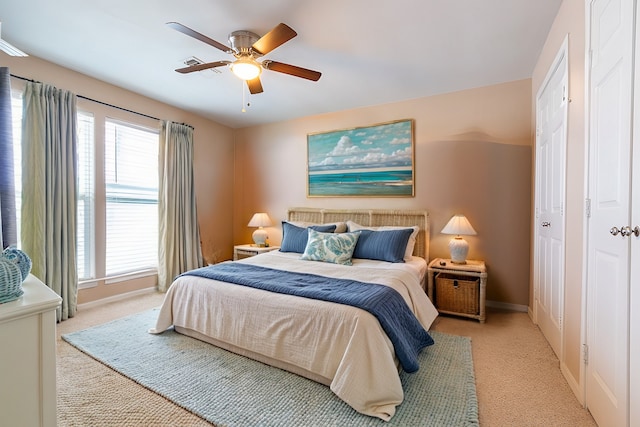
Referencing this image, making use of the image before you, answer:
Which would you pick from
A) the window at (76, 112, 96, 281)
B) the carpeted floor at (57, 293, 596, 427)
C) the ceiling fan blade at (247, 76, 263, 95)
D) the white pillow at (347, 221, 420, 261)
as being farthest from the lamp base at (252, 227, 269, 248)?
the carpeted floor at (57, 293, 596, 427)

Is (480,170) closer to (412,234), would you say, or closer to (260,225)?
(412,234)

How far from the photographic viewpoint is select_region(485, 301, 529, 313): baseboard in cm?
328

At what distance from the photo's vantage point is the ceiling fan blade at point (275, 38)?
1.96 m

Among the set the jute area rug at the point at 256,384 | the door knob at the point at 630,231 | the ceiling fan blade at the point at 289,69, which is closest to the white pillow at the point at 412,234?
the jute area rug at the point at 256,384

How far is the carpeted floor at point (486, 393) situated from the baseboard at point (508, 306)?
599mm

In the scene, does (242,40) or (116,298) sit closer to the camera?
(242,40)

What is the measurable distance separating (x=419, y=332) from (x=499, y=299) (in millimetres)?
1834

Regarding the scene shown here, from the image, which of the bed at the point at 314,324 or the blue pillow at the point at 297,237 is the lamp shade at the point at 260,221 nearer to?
the blue pillow at the point at 297,237

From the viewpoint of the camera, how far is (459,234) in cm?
326

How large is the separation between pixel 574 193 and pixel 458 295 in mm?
1633

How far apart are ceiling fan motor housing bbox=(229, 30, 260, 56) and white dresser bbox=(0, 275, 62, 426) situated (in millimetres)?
2153

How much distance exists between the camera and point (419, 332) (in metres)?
2.18

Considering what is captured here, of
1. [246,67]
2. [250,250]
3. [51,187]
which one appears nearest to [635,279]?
[246,67]

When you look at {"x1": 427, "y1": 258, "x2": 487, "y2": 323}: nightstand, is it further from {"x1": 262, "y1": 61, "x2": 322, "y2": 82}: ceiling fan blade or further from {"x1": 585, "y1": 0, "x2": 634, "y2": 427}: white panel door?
{"x1": 262, "y1": 61, "x2": 322, "y2": 82}: ceiling fan blade
